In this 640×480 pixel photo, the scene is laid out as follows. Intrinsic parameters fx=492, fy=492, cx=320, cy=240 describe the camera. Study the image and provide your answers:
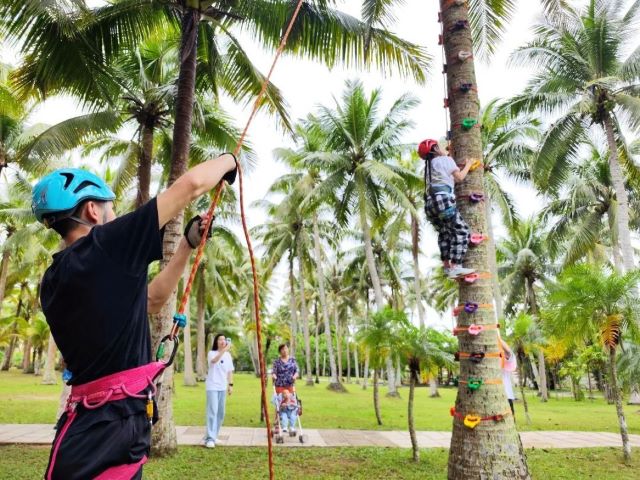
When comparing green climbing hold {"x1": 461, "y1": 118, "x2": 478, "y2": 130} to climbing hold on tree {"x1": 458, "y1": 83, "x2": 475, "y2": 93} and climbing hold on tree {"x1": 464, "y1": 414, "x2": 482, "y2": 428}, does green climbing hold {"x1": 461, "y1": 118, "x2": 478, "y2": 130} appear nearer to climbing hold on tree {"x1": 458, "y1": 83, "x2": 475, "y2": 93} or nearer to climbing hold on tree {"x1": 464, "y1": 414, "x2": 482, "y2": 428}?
climbing hold on tree {"x1": 458, "y1": 83, "x2": 475, "y2": 93}

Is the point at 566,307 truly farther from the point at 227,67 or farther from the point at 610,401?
the point at 610,401

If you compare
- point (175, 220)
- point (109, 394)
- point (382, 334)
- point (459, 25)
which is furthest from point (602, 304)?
point (109, 394)

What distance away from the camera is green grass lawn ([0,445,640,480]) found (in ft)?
23.8

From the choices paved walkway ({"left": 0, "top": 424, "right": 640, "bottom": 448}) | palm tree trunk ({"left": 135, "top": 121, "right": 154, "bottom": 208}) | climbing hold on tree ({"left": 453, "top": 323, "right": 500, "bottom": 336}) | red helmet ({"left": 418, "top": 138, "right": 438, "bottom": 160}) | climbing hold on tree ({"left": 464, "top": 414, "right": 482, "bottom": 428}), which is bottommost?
paved walkway ({"left": 0, "top": 424, "right": 640, "bottom": 448})

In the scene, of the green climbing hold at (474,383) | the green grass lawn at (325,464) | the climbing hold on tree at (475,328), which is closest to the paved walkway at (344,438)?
the green grass lawn at (325,464)

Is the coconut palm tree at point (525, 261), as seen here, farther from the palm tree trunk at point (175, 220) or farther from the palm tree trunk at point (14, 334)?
the palm tree trunk at point (14, 334)

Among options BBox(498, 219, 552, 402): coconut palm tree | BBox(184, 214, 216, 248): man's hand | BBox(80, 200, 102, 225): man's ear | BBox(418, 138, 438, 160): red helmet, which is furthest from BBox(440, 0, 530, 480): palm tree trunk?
BBox(498, 219, 552, 402): coconut palm tree

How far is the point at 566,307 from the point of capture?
9.59 m

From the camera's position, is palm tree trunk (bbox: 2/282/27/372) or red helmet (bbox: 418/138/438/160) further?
palm tree trunk (bbox: 2/282/27/372)

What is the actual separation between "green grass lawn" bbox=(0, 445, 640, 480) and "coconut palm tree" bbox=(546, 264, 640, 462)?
51.2 inches

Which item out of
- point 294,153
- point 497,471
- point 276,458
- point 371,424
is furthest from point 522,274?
point 497,471

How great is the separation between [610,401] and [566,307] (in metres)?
21.4

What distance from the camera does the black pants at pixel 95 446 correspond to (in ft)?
5.74

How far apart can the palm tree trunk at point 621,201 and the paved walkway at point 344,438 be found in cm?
741
